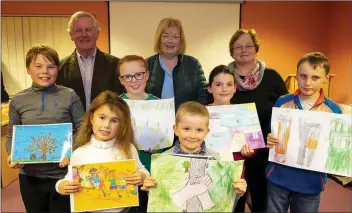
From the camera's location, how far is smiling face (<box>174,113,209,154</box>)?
5.56 feet

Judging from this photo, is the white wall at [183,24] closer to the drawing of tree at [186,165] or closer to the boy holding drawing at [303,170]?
the boy holding drawing at [303,170]

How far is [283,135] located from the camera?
195cm

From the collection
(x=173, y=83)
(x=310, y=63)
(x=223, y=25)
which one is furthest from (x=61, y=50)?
(x=310, y=63)

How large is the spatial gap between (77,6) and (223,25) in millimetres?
2484

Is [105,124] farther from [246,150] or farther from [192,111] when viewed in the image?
[246,150]

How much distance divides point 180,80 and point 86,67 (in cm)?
80

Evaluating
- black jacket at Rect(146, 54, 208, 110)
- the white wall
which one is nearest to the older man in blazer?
black jacket at Rect(146, 54, 208, 110)

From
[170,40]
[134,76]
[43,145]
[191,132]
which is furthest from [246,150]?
[43,145]

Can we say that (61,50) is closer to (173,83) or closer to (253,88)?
(173,83)

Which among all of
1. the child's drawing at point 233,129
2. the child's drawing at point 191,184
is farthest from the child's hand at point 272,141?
the child's drawing at point 191,184

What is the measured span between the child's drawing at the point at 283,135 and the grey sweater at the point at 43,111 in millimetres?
1298

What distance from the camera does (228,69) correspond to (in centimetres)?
221

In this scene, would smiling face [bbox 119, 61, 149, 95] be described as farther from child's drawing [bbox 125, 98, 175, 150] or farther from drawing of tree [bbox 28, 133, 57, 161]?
drawing of tree [bbox 28, 133, 57, 161]

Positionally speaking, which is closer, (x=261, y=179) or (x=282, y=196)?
(x=282, y=196)
